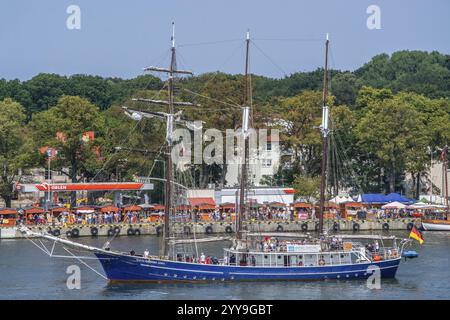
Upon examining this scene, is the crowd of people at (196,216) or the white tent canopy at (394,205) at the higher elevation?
the white tent canopy at (394,205)

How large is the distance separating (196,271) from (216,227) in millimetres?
44449

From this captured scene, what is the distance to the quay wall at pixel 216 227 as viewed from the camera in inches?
4299

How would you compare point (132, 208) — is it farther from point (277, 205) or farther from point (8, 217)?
point (277, 205)

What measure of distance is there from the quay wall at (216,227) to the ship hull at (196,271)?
112 feet

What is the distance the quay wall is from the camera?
358 feet

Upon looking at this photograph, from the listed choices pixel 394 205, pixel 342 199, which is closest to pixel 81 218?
pixel 342 199

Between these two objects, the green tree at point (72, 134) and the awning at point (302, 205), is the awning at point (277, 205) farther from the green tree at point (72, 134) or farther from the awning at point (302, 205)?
the green tree at point (72, 134)

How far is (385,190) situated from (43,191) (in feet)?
151

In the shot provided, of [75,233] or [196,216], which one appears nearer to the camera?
[75,233]

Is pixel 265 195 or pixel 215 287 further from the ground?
pixel 265 195

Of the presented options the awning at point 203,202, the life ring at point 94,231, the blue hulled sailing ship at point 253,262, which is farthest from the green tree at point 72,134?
the blue hulled sailing ship at point 253,262

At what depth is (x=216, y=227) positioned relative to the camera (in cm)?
11550

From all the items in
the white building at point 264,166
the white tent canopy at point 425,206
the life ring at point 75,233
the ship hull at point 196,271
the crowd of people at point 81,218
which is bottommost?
the ship hull at point 196,271
